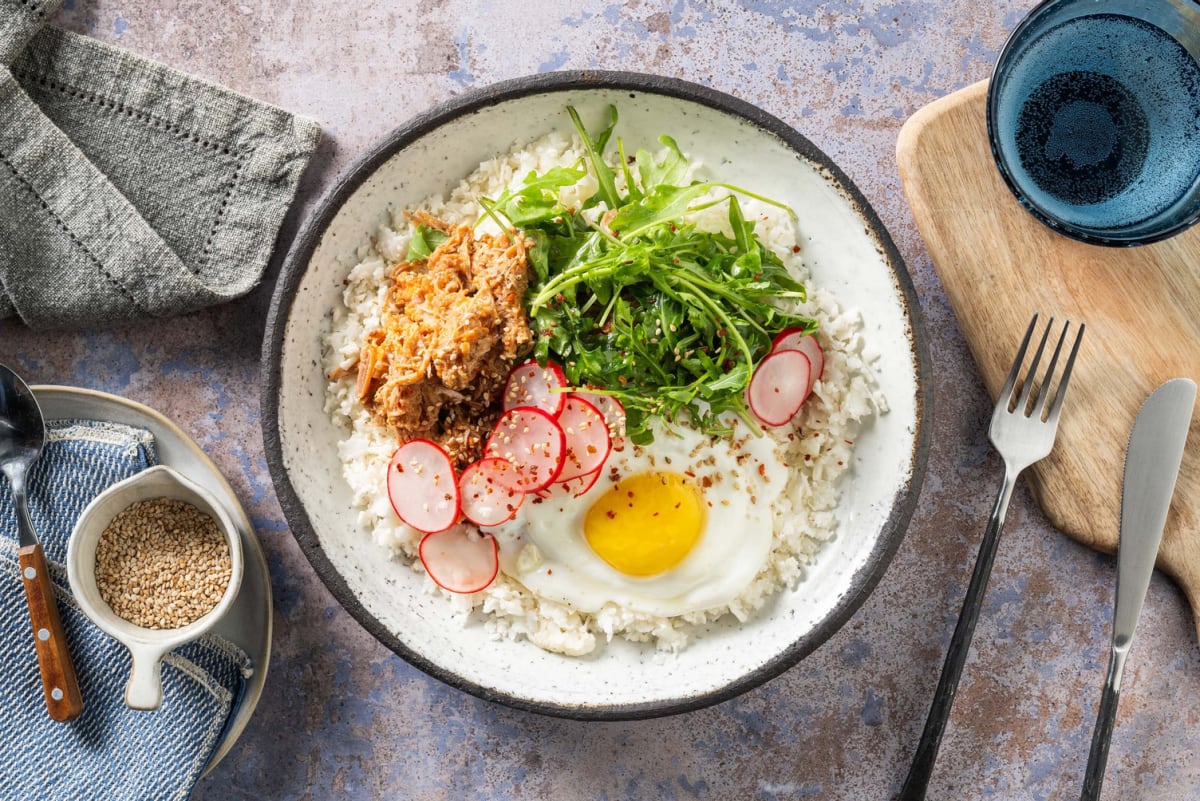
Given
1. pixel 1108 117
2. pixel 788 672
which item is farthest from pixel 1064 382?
pixel 788 672

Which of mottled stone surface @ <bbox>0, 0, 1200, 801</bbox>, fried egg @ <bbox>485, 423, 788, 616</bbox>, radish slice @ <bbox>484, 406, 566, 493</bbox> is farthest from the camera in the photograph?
mottled stone surface @ <bbox>0, 0, 1200, 801</bbox>

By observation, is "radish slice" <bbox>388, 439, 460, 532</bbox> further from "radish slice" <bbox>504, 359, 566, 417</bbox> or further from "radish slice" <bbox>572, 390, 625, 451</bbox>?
"radish slice" <bbox>572, 390, 625, 451</bbox>

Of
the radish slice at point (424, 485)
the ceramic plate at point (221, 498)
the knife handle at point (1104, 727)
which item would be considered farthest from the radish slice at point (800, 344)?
the ceramic plate at point (221, 498)

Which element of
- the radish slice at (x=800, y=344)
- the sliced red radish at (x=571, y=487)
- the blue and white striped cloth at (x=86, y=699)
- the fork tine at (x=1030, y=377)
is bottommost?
the blue and white striped cloth at (x=86, y=699)

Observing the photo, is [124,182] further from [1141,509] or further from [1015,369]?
[1141,509]

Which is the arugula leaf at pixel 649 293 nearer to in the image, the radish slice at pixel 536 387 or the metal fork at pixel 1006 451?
the radish slice at pixel 536 387

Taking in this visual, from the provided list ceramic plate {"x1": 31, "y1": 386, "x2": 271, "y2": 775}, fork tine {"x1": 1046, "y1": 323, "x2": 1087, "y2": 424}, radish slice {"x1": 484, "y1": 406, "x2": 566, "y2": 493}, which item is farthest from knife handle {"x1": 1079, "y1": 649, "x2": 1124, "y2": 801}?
ceramic plate {"x1": 31, "y1": 386, "x2": 271, "y2": 775}
